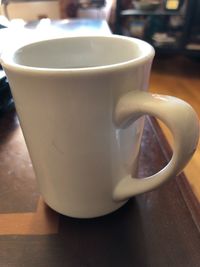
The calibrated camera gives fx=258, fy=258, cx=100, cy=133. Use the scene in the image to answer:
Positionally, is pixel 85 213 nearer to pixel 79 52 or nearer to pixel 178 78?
pixel 79 52


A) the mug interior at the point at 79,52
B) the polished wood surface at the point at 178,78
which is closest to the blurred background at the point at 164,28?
the polished wood surface at the point at 178,78

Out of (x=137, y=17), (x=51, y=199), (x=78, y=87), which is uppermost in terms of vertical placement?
(x=78, y=87)

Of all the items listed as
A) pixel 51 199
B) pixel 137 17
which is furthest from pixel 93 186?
pixel 137 17

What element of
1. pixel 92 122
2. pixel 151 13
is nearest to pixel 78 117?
pixel 92 122

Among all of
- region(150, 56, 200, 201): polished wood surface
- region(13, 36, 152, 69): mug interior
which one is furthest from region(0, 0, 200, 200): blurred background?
region(13, 36, 152, 69): mug interior

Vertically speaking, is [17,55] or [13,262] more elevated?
[17,55]

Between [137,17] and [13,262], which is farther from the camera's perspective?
[137,17]

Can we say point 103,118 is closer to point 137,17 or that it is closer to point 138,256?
point 138,256
